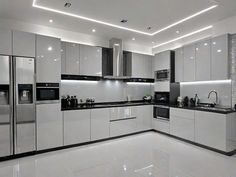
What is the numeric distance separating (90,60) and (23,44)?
1613 millimetres

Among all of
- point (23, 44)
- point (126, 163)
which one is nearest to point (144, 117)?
point (126, 163)

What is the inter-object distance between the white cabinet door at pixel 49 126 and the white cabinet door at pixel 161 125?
2.88 m

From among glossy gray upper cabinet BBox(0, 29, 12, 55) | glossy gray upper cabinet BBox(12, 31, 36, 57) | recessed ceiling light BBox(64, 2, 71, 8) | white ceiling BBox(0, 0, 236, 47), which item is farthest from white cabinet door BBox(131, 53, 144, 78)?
glossy gray upper cabinet BBox(0, 29, 12, 55)

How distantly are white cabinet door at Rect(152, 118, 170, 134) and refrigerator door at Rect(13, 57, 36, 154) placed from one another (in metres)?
3.43

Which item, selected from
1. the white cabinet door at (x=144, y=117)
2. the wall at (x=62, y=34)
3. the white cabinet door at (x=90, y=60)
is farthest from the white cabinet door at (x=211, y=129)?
the wall at (x=62, y=34)

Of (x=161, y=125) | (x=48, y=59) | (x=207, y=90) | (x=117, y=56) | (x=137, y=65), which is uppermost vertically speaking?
(x=117, y=56)

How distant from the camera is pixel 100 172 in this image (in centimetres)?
251

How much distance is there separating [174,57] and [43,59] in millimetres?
3677

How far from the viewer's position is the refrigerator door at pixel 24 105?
306cm

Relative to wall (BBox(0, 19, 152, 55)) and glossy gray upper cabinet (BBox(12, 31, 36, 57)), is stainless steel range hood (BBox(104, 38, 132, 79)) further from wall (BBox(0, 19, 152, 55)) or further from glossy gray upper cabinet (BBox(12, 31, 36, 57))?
glossy gray upper cabinet (BBox(12, 31, 36, 57))

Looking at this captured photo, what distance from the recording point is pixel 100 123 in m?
4.00

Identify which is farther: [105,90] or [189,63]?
[105,90]

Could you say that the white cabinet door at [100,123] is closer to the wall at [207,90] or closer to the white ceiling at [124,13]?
the white ceiling at [124,13]

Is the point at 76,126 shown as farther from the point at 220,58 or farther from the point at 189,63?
the point at 220,58
